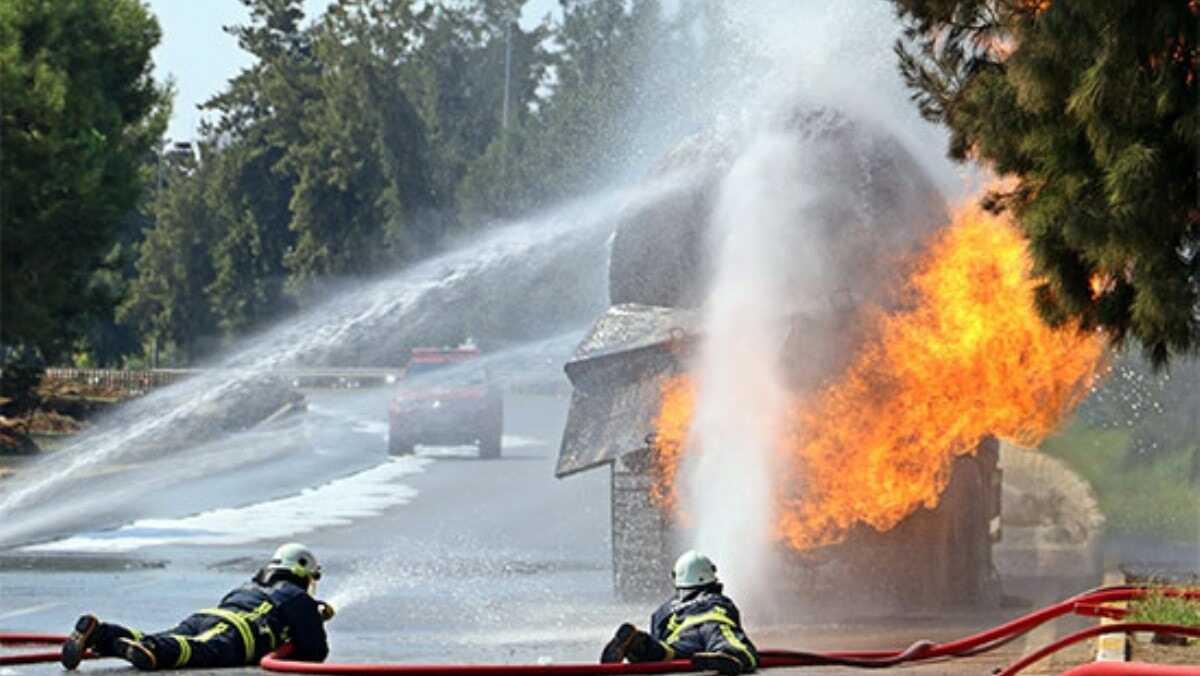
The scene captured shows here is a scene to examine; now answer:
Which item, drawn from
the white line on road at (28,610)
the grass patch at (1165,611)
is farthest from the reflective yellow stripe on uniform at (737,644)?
the white line on road at (28,610)

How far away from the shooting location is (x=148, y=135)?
56.0 meters

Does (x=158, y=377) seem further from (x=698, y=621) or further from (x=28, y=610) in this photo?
(x=698, y=621)

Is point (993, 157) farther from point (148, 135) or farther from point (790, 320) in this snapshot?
point (148, 135)

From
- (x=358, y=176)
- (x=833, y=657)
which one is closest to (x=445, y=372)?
(x=833, y=657)

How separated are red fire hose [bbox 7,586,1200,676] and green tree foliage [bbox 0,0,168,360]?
31758mm

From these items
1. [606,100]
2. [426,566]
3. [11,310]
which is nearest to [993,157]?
[426,566]

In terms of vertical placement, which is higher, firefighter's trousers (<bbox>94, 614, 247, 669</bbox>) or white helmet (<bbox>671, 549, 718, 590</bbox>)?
white helmet (<bbox>671, 549, 718, 590</bbox>)

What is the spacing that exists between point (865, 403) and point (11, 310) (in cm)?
3067

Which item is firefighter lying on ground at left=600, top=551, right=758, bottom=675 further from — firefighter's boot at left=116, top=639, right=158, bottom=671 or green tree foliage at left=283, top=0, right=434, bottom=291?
green tree foliage at left=283, top=0, right=434, bottom=291

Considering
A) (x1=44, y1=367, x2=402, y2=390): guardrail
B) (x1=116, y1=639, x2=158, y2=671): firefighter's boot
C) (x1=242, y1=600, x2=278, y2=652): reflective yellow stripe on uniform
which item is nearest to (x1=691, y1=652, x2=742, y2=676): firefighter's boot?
(x1=242, y1=600, x2=278, y2=652): reflective yellow stripe on uniform

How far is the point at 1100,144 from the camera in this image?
1301 centimetres

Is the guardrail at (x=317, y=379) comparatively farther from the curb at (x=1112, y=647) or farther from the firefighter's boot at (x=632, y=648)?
the firefighter's boot at (x=632, y=648)

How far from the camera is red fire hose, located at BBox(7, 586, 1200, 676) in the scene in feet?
38.9

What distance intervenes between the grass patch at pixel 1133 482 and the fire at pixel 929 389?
8.13 meters
